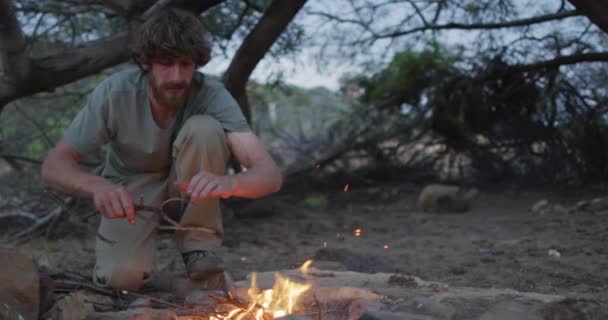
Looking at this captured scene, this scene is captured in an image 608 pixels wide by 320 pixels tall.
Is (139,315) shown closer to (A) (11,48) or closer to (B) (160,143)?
(B) (160,143)

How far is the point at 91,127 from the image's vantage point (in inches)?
106

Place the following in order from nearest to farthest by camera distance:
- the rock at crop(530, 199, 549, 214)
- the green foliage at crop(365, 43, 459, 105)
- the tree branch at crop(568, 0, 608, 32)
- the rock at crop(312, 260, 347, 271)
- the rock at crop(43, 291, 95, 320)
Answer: the rock at crop(43, 291, 95, 320) < the tree branch at crop(568, 0, 608, 32) < the rock at crop(312, 260, 347, 271) < the rock at crop(530, 199, 549, 214) < the green foliage at crop(365, 43, 459, 105)

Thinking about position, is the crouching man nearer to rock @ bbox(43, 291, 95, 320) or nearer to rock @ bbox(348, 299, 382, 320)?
rock @ bbox(43, 291, 95, 320)

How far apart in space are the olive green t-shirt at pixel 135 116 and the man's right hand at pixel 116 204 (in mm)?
550

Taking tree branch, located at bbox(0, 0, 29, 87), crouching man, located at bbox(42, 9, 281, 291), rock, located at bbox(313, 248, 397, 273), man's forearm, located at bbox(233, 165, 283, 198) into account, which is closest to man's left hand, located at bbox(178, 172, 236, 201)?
man's forearm, located at bbox(233, 165, 283, 198)

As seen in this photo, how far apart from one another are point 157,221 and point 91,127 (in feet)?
2.10

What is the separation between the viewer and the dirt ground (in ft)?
10.8

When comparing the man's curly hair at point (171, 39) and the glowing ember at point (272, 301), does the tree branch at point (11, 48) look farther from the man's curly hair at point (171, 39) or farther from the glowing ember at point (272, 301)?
the glowing ember at point (272, 301)

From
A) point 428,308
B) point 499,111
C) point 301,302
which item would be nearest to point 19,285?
point 301,302

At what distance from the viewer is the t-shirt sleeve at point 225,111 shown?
279 centimetres

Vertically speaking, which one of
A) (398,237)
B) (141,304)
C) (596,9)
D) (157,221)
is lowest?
(398,237)

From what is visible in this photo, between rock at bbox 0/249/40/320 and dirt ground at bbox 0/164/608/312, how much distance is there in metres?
0.38

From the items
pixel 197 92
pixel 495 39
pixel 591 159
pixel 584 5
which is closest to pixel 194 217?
pixel 197 92

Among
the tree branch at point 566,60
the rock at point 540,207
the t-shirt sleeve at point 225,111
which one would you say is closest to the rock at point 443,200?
the rock at point 540,207
